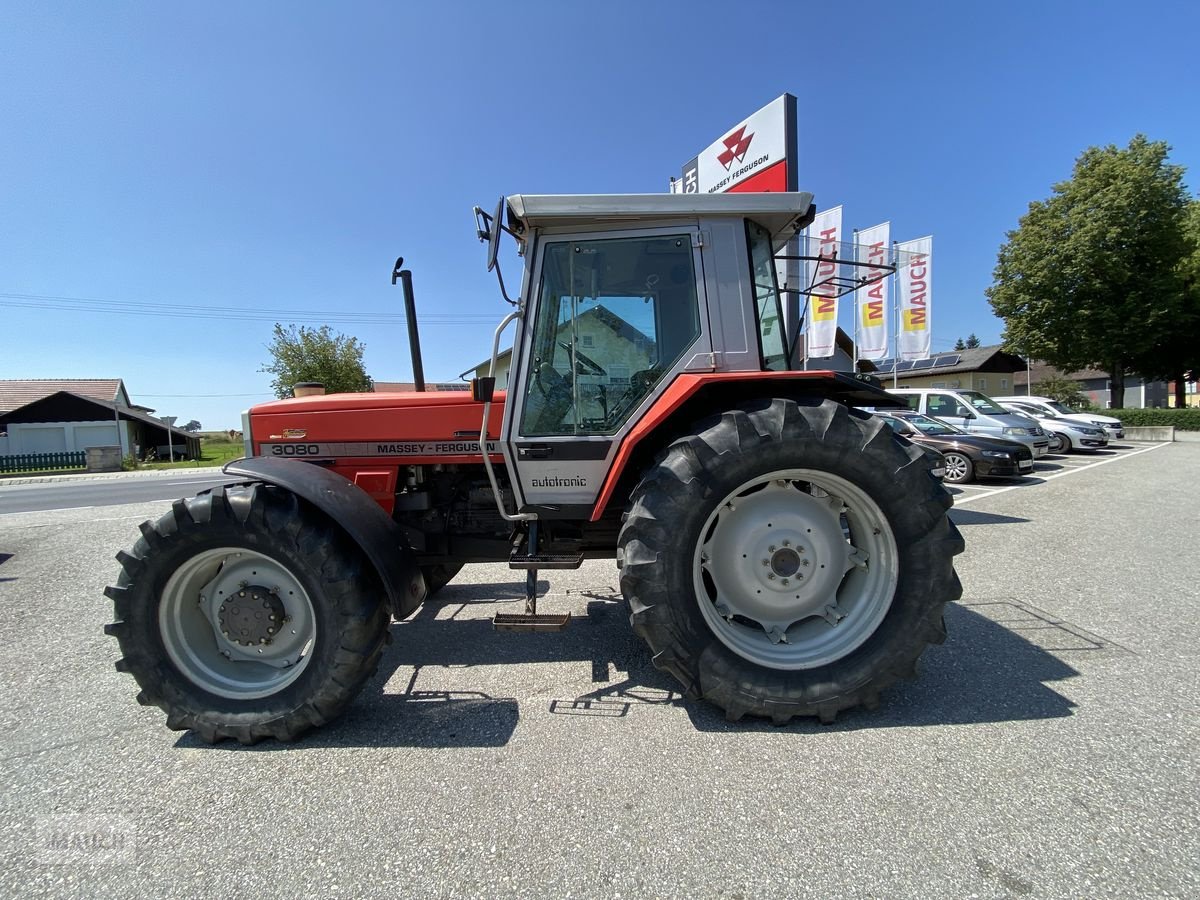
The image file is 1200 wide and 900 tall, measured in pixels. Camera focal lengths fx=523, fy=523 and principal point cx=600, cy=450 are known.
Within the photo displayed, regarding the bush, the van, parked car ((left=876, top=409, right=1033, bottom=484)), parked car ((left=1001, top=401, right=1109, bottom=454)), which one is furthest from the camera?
the bush

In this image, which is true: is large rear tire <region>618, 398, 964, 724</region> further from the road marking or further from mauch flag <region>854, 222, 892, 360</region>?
mauch flag <region>854, 222, 892, 360</region>

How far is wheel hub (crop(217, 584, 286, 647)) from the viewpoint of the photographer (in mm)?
2352

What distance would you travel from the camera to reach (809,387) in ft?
8.57

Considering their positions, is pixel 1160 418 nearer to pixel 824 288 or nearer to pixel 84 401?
pixel 824 288

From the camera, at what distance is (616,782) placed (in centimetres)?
192

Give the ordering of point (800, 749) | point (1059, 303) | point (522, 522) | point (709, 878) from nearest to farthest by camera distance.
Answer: point (709, 878) → point (800, 749) → point (522, 522) → point (1059, 303)

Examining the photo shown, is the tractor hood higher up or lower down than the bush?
higher up

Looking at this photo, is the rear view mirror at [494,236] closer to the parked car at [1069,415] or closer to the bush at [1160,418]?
the parked car at [1069,415]

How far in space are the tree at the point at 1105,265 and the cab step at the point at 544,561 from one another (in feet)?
101

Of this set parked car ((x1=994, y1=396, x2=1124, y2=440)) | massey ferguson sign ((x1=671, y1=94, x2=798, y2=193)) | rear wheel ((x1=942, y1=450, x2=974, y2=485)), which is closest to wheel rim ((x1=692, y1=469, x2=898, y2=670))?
massey ferguson sign ((x1=671, y1=94, x2=798, y2=193))

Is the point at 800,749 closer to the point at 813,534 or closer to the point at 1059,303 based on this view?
the point at 813,534

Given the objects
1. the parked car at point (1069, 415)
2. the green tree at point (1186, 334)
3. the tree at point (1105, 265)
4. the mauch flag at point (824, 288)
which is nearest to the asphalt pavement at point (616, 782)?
the mauch flag at point (824, 288)

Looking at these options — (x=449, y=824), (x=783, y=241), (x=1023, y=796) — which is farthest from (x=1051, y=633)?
(x=449, y=824)

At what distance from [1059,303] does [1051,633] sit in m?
28.9
